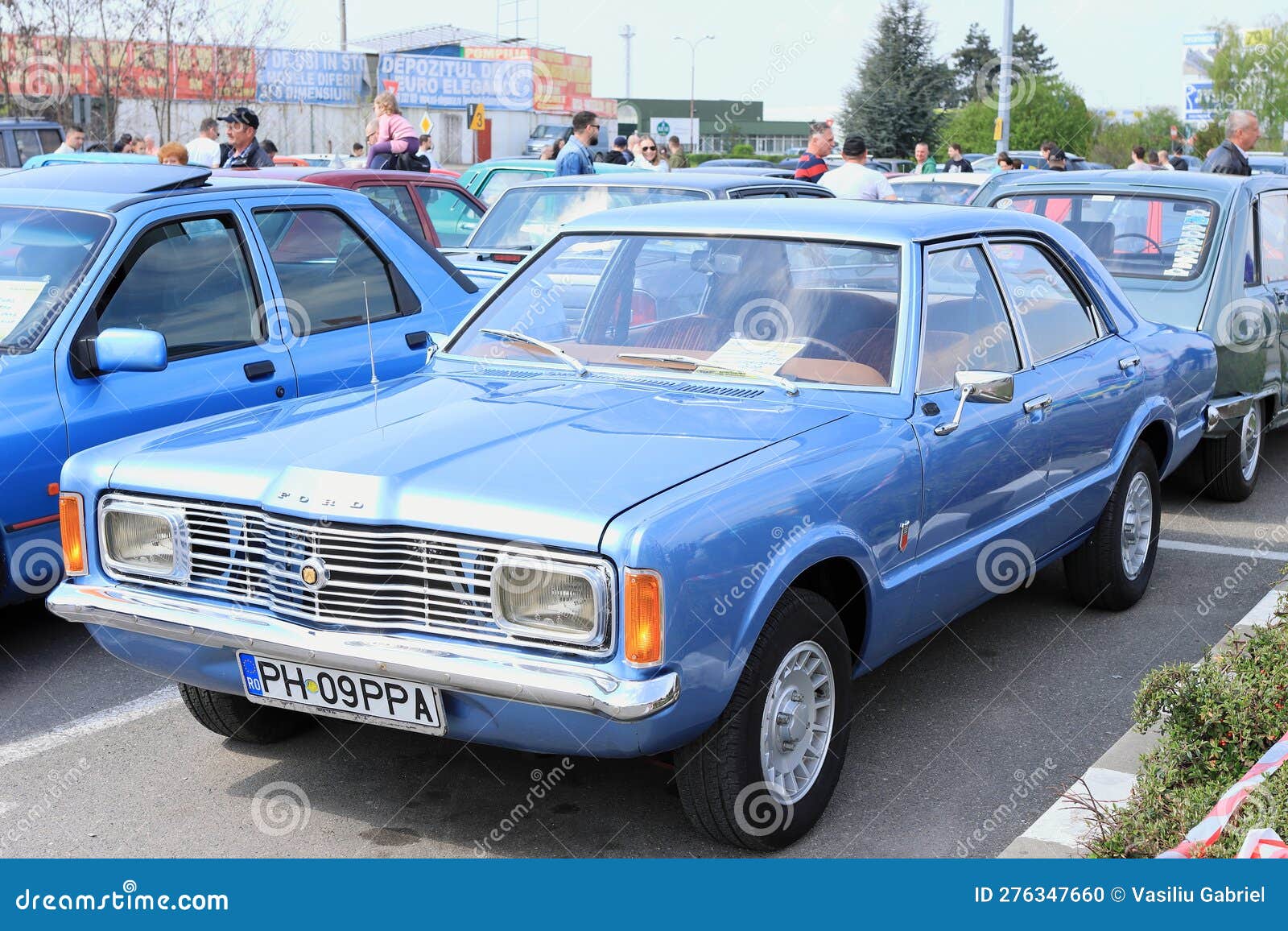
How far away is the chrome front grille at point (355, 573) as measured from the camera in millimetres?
3402

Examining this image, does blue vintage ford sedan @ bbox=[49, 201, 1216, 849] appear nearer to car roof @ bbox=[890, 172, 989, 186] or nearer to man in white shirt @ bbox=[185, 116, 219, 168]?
man in white shirt @ bbox=[185, 116, 219, 168]

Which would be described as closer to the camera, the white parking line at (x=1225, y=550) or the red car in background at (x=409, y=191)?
the white parking line at (x=1225, y=550)

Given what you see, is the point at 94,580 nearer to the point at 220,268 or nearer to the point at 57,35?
the point at 220,268

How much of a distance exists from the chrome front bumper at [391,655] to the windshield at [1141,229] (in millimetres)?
5651

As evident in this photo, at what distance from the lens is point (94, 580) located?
395 centimetres

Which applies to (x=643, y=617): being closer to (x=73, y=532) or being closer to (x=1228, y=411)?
(x=73, y=532)

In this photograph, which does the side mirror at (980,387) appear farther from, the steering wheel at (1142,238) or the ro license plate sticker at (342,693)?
the steering wheel at (1142,238)

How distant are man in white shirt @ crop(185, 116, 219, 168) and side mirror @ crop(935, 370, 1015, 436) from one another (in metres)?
10.0

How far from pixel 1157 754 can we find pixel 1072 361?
6.60ft

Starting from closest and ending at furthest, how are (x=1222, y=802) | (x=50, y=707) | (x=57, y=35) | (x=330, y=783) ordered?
(x=1222, y=802) → (x=330, y=783) → (x=50, y=707) → (x=57, y=35)

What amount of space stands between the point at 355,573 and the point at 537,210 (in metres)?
7.17

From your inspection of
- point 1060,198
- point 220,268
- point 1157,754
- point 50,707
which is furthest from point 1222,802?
point 1060,198
